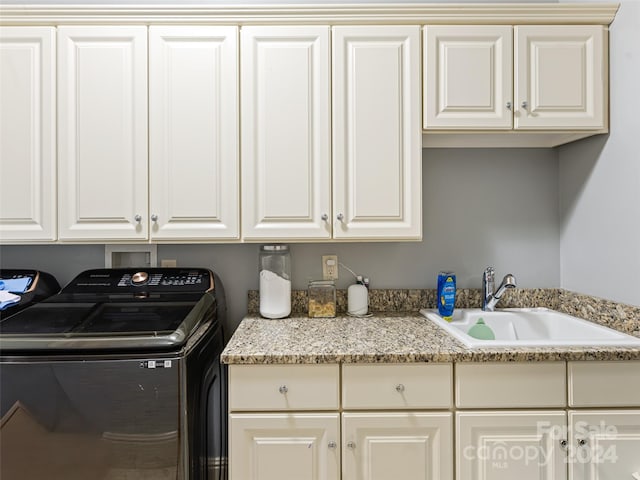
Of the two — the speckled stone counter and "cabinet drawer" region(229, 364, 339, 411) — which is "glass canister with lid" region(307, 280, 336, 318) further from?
"cabinet drawer" region(229, 364, 339, 411)

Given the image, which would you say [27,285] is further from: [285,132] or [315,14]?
[315,14]

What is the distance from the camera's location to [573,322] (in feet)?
5.57

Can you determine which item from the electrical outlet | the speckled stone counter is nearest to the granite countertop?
the speckled stone counter

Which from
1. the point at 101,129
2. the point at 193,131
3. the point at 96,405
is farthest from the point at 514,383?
the point at 101,129

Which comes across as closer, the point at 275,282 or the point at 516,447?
the point at 516,447

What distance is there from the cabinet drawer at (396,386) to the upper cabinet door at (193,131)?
765 mm

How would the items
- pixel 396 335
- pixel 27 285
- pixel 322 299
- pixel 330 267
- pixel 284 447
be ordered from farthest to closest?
pixel 330 267, pixel 322 299, pixel 27 285, pixel 396 335, pixel 284 447

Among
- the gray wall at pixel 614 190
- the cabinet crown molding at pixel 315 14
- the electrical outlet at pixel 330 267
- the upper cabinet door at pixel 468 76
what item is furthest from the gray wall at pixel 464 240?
the cabinet crown molding at pixel 315 14

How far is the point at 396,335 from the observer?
1.49 m

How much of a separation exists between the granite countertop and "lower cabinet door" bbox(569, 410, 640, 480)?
0.21 meters

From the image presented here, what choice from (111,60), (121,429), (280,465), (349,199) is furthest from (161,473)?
(111,60)

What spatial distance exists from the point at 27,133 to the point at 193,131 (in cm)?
69

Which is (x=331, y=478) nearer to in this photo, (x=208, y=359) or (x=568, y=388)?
(x=208, y=359)

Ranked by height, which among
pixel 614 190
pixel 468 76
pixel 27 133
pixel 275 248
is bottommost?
pixel 275 248
